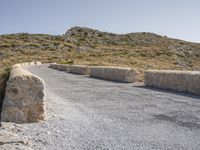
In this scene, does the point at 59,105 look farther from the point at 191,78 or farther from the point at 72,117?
the point at 191,78

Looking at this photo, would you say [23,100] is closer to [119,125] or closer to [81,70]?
[119,125]

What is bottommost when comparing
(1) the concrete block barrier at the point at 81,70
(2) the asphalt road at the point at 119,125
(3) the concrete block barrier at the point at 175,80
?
(1) the concrete block barrier at the point at 81,70

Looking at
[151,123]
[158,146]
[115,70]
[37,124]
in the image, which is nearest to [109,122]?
[151,123]

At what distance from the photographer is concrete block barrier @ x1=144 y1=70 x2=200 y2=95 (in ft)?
47.4

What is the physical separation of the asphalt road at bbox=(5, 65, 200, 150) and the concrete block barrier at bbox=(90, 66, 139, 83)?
8.88 meters

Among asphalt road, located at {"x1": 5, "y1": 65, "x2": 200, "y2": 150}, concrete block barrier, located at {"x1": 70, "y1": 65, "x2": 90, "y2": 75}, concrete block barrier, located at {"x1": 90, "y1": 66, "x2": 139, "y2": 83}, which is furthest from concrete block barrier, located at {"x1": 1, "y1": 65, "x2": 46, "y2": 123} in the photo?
concrete block barrier, located at {"x1": 70, "y1": 65, "x2": 90, "y2": 75}

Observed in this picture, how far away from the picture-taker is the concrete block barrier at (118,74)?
21570 millimetres

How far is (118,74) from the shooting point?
22.8 m

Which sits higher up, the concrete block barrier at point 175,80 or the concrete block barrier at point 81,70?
the concrete block barrier at point 175,80

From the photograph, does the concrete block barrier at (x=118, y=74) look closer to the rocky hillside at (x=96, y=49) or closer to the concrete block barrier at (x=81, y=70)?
the concrete block barrier at (x=81, y=70)

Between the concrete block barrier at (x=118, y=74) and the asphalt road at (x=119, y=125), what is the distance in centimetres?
888

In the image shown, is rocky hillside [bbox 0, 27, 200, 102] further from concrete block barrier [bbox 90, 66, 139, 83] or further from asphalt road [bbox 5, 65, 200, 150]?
asphalt road [bbox 5, 65, 200, 150]

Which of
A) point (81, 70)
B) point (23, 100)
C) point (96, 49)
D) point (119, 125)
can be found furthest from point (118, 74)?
point (96, 49)

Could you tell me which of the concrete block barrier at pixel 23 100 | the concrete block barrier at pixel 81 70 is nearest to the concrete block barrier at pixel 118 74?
the concrete block barrier at pixel 81 70
